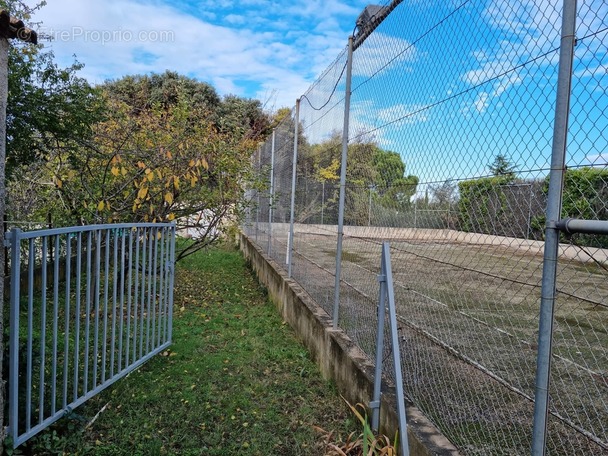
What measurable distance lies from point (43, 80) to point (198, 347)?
3.08 meters

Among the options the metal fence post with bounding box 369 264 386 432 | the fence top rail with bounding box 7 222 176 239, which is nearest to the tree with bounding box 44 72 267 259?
the fence top rail with bounding box 7 222 176 239

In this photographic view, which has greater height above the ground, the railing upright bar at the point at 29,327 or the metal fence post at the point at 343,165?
the metal fence post at the point at 343,165

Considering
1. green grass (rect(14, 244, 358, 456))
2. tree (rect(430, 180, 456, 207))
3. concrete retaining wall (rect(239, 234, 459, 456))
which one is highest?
tree (rect(430, 180, 456, 207))

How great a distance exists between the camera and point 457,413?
2465 mm

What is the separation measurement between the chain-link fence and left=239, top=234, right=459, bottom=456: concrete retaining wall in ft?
0.40

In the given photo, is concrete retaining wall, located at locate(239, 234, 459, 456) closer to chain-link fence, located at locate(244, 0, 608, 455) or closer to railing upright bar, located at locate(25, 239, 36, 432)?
chain-link fence, located at locate(244, 0, 608, 455)

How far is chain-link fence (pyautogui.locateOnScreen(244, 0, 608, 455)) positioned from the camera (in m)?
1.37

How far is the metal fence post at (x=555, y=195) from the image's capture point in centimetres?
134

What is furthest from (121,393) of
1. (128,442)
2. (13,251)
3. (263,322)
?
(263,322)

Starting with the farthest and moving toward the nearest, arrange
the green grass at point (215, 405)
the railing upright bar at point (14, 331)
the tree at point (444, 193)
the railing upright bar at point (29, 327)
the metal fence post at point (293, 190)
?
the metal fence post at point (293, 190)
the green grass at point (215, 405)
the railing upright bar at point (29, 327)
the railing upright bar at point (14, 331)
the tree at point (444, 193)

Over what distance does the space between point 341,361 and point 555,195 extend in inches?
91.3

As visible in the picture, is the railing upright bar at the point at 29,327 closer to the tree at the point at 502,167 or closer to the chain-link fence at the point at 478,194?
the chain-link fence at the point at 478,194

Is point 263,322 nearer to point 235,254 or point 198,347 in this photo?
point 198,347

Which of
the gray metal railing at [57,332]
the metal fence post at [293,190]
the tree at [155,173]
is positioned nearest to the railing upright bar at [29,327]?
the gray metal railing at [57,332]
